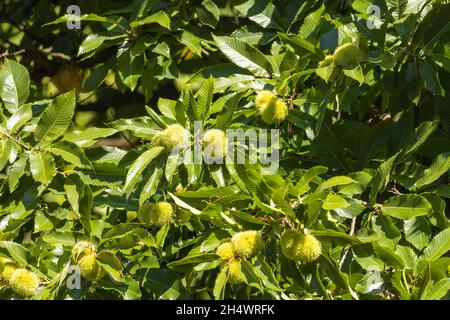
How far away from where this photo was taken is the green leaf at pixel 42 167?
1.69m

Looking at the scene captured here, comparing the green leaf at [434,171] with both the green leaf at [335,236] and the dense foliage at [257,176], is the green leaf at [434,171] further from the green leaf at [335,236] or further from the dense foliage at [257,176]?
the green leaf at [335,236]

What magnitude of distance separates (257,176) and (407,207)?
0.32m

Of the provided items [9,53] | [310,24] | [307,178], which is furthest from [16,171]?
[9,53]

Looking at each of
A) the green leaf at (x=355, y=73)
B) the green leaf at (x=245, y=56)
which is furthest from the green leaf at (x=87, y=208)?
the green leaf at (x=355, y=73)

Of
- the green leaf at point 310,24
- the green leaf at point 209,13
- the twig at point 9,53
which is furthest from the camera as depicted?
the twig at point 9,53

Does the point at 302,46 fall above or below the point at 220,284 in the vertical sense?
above

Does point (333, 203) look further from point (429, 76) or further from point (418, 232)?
point (429, 76)

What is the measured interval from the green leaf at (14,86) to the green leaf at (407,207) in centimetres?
84

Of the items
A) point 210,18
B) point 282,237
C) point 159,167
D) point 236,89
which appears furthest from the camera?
point 210,18

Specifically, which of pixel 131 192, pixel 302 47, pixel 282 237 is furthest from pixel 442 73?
pixel 131 192

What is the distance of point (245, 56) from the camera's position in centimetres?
186
